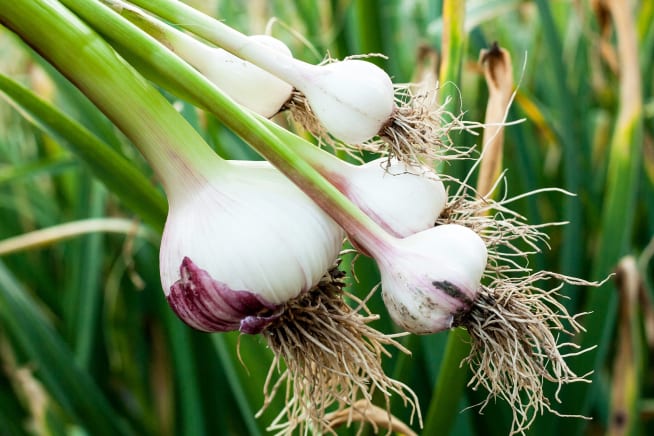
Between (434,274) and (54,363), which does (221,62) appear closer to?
(434,274)

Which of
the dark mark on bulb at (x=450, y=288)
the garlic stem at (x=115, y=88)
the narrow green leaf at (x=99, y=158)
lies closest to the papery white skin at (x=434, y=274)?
the dark mark on bulb at (x=450, y=288)

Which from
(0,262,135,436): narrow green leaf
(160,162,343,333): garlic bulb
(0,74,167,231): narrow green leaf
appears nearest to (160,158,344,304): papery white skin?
(160,162,343,333): garlic bulb

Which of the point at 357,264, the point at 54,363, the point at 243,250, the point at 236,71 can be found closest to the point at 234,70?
the point at 236,71

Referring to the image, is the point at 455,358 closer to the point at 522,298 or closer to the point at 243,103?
the point at 522,298

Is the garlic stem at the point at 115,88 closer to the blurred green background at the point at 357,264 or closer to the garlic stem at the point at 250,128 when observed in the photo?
the garlic stem at the point at 250,128

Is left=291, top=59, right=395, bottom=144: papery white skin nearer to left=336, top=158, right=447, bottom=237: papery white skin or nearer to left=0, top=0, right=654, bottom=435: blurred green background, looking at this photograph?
left=336, top=158, right=447, bottom=237: papery white skin

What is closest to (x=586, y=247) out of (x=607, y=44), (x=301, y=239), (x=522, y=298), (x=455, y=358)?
(x=607, y=44)

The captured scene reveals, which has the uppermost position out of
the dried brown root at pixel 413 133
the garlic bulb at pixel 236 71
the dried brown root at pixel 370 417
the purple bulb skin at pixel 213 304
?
the garlic bulb at pixel 236 71
